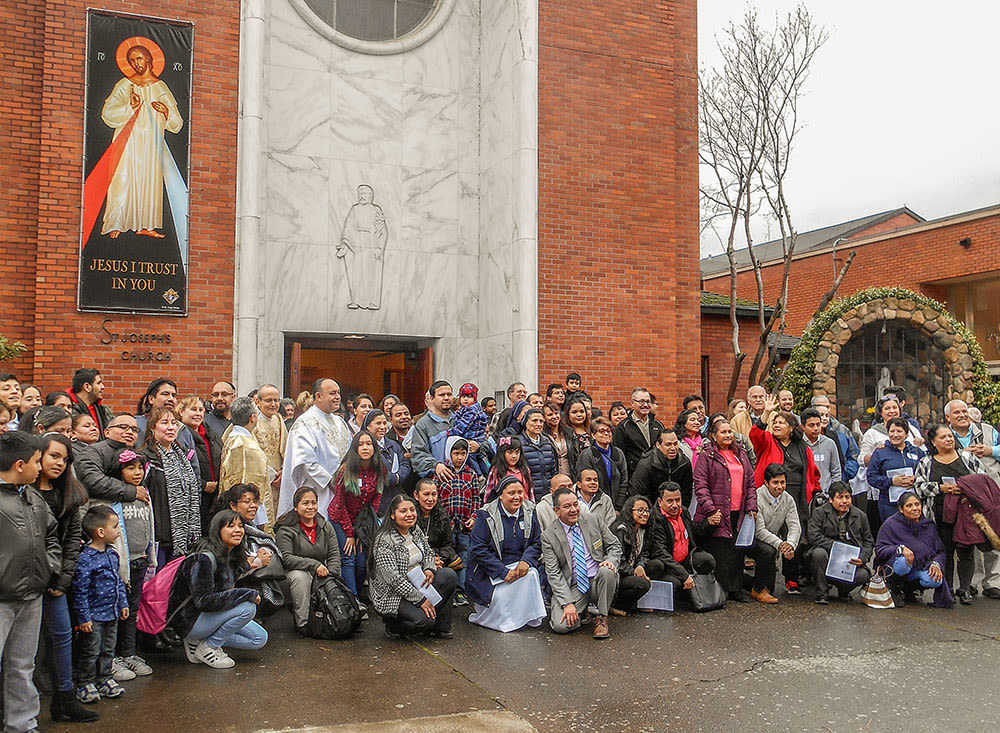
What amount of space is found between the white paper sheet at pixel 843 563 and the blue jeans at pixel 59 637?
6621 mm

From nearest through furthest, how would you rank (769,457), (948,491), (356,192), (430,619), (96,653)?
(96,653), (430,619), (948,491), (769,457), (356,192)

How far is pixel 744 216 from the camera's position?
19938 millimetres

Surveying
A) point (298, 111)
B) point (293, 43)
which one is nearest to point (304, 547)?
point (298, 111)

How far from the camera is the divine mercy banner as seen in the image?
36.3 ft

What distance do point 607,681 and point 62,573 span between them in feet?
11.6

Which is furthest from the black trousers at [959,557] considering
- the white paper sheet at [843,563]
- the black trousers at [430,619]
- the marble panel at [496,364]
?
the marble panel at [496,364]

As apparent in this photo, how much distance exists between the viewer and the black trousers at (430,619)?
6922mm

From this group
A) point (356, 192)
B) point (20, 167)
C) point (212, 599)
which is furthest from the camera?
point (356, 192)

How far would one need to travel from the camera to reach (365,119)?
13.2 meters

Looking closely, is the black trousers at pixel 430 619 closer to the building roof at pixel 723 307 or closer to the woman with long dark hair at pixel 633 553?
the woman with long dark hair at pixel 633 553

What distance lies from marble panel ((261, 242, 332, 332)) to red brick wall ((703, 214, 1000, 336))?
59.5 ft

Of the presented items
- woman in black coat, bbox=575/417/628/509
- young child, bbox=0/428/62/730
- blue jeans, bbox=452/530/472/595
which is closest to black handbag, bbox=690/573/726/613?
woman in black coat, bbox=575/417/628/509

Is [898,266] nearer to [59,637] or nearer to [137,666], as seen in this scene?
[137,666]

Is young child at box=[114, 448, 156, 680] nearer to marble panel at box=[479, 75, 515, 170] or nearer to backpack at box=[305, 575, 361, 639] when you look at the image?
backpack at box=[305, 575, 361, 639]
